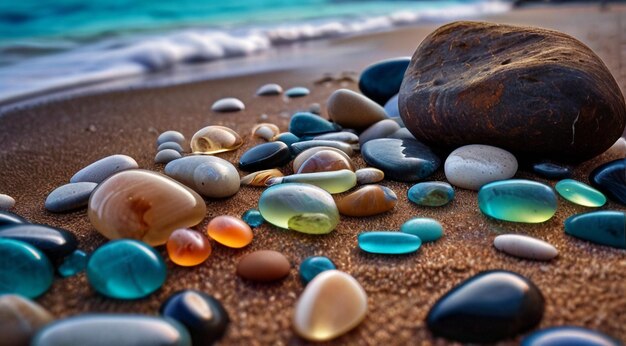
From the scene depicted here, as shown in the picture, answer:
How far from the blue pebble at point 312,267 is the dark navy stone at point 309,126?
1.02 metres

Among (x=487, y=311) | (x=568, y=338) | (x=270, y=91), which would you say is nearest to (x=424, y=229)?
(x=487, y=311)

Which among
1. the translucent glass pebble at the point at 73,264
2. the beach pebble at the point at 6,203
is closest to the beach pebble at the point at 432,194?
the translucent glass pebble at the point at 73,264

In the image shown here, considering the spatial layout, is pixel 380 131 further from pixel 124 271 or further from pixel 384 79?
pixel 124 271

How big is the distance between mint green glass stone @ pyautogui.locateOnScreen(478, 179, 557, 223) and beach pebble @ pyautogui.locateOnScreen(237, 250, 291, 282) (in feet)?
1.99

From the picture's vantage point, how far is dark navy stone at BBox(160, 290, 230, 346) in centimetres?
91

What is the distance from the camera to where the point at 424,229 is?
1.26 m

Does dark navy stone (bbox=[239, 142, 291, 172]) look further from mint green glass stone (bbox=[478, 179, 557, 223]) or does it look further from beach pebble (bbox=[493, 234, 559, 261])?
beach pebble (bbox=[493, 234, 559, 261])

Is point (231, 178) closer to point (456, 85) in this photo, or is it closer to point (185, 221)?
point (185, 221)

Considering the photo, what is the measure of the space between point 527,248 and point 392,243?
12.4 inches

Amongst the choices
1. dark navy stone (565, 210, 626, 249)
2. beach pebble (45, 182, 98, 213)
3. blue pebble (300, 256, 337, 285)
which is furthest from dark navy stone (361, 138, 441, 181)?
beach pebble (45, 182, 98, 213)

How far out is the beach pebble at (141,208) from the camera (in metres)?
1.19

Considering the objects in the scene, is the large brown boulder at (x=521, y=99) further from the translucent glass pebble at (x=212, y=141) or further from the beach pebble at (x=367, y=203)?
the translucent glass pebble at (x=212, y=141)

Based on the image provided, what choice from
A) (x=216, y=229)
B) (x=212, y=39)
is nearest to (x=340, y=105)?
(x=216, y=229)

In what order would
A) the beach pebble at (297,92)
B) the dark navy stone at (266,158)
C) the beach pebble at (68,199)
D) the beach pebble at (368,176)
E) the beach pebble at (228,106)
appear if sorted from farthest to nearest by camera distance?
the beach pebble at (297,92), the beach pebble at (228,106), the dark navy stone at (266,158), the beach pebble at (368,176), the beach pebble at (68,199)
